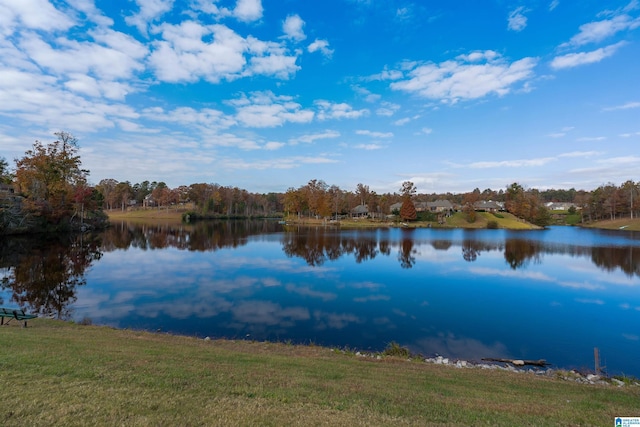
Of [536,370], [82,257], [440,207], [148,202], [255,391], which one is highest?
[148,202]

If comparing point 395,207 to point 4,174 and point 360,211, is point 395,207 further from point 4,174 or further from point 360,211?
point 4,174

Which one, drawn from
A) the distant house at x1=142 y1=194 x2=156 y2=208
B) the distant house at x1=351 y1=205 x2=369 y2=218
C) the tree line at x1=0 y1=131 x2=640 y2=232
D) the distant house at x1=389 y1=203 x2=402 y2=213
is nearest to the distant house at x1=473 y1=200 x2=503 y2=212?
the tree line at x1=0 y1=131 x2=640 y2=232

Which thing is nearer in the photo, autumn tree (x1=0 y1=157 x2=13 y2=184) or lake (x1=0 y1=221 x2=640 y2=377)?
lake (x1=0 y1=221 x2=640 y2=377)

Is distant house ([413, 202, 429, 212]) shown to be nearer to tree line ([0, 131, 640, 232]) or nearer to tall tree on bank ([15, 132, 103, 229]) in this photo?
tree line ([0, 131, 640, 232])

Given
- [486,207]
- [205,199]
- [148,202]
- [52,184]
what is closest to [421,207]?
[486,207]

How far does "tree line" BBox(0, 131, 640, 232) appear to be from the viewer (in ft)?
146

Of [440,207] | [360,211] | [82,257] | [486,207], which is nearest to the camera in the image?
[82,257]

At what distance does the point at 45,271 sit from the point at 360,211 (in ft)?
285

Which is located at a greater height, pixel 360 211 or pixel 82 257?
pixel 360 211

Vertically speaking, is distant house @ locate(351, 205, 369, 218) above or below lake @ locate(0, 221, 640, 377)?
above

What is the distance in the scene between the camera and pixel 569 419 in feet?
17.0

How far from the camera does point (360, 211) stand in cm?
10331

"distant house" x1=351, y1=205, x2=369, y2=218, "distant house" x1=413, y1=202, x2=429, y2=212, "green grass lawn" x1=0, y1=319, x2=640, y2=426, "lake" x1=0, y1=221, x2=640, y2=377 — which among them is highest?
"distant house" x1=413, y1=202, x2=429, y2=212

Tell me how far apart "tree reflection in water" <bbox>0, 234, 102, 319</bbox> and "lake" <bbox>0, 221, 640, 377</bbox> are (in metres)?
0.10
